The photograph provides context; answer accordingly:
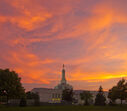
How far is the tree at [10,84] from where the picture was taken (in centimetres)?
5443

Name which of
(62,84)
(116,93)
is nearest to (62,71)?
(62,84)

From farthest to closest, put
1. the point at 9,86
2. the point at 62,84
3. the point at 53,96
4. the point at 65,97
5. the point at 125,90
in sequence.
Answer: the point at 62,84
the point at 53,96
the point at 65,97
the point at 125,90
the point at 9,86

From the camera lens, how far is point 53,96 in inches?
6791

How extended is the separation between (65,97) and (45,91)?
79.7 m

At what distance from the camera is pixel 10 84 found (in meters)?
54.9

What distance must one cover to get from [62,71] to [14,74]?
458ft

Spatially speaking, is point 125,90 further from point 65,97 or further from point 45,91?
point 45,91

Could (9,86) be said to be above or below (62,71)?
below

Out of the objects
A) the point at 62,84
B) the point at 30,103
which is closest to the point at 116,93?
the point at 30,103

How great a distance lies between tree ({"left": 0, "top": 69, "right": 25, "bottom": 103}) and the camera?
5443 centimetres

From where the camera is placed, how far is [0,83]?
54.6m

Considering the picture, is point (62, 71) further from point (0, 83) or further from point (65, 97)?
point (0, 83)

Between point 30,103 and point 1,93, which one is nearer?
point 1,93

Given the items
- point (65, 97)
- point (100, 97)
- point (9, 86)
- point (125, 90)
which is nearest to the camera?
point (9, 86)
